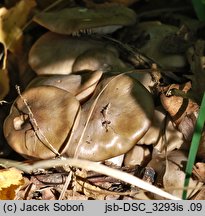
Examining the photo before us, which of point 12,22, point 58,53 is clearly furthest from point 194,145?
point 12,22

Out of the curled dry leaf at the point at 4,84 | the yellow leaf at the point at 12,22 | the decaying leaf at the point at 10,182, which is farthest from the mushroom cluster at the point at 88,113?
the yellow leaf at the point at 12,22

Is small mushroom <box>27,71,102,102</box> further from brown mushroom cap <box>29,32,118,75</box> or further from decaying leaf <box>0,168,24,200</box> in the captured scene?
decaying leaf <box>0,168,24,200</box>

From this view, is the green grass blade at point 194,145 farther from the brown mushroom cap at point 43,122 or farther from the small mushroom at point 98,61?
the small mushroom at point 98,61

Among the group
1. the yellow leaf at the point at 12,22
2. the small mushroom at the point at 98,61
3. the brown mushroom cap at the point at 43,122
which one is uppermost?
the yellow leaf at the point at 12,22

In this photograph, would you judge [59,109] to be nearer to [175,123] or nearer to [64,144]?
[64,144]

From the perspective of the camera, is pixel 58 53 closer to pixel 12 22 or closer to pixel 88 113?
pixel 12 22

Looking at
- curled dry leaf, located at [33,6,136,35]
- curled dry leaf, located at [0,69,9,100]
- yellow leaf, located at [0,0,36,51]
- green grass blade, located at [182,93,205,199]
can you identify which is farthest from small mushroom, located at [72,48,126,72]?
green grass blade, located at [182,93,205,199]

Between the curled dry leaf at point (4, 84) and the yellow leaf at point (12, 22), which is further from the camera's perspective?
the yellow leaf at point (12, 22)
